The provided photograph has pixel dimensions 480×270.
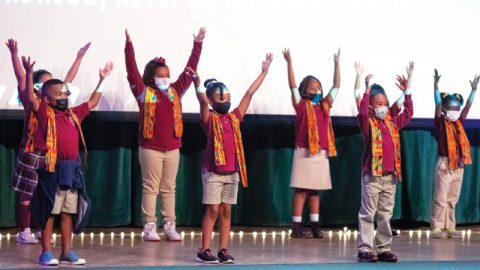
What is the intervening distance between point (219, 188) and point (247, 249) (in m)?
0.83

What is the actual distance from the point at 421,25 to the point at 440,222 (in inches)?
61.3

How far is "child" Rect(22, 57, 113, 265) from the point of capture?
5578mm

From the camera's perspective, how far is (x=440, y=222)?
776cm

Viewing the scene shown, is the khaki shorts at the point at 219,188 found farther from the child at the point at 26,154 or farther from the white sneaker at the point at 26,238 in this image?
the white sneaker at the point at 26,238

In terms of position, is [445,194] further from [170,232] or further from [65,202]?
[65,202]

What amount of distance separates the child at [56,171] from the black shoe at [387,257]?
1.75m

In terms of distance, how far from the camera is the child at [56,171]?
5.58 metres

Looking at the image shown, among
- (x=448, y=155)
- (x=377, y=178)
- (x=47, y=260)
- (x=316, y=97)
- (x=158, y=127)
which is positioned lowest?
(x=47, y=260)

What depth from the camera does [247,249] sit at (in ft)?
21.8

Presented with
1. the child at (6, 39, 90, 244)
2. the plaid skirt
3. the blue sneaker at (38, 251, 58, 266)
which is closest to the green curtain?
the child at (6, 39, 90, 244)

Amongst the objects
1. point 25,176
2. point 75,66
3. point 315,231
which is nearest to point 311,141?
point 315,231

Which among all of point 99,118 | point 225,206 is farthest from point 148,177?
point 225,206

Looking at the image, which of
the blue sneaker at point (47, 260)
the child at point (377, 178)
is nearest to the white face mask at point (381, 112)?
the child at point (377, 178)

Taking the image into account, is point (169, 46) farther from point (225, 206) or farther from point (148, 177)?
point (225, 206)
